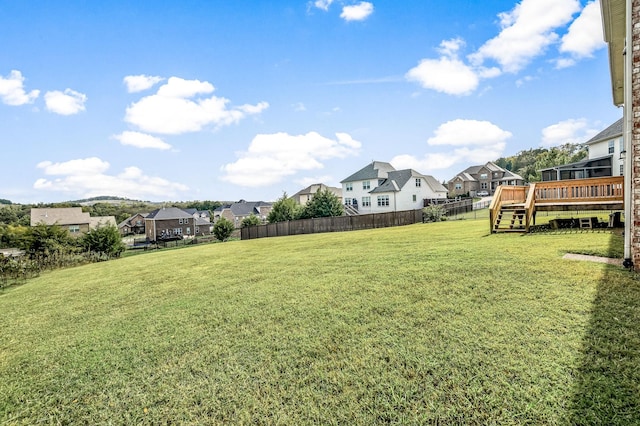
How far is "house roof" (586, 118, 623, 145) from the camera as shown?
21792mm

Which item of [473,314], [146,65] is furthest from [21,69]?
[473,314]

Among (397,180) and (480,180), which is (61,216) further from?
(480,180)

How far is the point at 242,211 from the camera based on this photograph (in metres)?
66.9

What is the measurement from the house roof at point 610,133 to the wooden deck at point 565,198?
17.6 metres

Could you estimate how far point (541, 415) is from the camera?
234 centimetres

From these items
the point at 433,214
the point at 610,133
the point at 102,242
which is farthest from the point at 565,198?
the point at 102,242

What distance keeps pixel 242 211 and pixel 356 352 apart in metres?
65.8

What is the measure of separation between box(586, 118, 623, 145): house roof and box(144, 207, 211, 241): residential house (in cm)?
5257

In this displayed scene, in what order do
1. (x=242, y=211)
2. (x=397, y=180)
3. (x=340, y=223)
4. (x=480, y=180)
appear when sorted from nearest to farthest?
(x=340, y=223) → (x=397, y=180) → (x=480, y=180) → (x=242, y=211)

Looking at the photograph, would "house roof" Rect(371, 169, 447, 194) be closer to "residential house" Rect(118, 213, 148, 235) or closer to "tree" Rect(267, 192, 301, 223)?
"tree" Rect(267, 192, 301, 223)

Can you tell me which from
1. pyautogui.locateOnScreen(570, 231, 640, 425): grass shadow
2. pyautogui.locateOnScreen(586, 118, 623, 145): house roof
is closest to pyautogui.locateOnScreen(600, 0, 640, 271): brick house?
pyautogui.locateOnScreen(570, 231, 640, 425): grass shadow

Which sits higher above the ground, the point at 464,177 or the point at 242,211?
the point at 464,177

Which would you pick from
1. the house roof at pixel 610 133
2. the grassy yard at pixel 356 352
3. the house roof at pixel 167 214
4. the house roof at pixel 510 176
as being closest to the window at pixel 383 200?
the house roof at pixel 610 133

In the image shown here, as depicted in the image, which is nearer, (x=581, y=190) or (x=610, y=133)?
(x=581, y=190)
